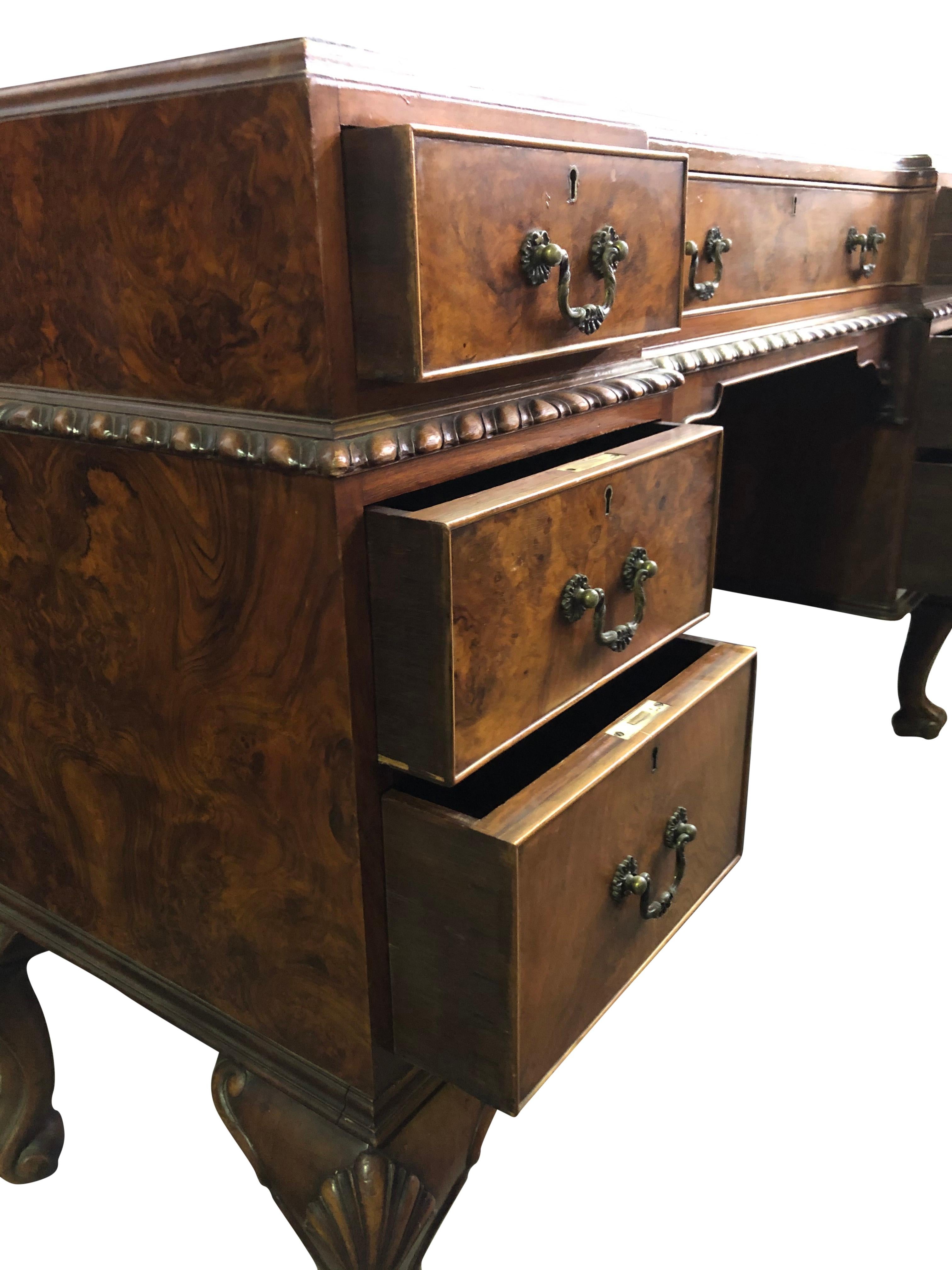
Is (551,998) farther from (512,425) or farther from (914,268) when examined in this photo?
(914,268)

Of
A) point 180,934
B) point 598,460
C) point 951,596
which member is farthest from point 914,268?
point 180,934

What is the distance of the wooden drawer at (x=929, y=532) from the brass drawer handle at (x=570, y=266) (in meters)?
1.23

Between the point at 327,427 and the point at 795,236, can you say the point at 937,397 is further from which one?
the point at 327,427

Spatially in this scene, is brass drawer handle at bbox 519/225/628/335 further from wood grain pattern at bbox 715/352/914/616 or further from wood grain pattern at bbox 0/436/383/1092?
wood grain pattern at bbox 715/352/914/616

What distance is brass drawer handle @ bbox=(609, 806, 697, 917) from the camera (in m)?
0.94

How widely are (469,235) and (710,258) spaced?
0.60 metres

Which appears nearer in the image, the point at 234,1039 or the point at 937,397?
the point at 234,1039

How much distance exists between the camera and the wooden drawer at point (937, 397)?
184 centimetres

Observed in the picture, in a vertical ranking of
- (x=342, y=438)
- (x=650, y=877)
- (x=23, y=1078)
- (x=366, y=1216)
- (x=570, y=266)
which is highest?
(x=570, y=266)

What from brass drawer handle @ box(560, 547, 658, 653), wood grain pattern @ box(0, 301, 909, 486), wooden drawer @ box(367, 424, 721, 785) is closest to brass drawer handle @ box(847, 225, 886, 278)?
wood grain pattern @ box(0, 301, 909, 486)

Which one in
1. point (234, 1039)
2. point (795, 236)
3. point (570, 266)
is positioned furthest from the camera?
point (795, 236)

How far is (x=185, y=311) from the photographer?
76 centimetres

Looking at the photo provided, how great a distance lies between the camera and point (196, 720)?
35.0 inches

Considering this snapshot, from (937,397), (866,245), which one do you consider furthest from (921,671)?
(866,245)
